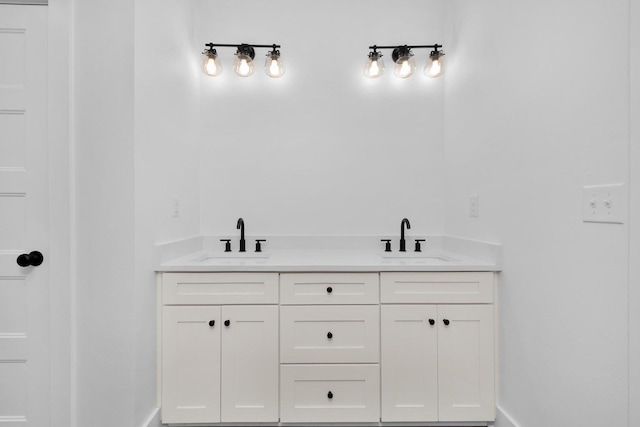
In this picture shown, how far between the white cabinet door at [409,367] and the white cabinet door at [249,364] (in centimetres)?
55

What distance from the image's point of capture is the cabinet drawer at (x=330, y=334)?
60.9 inches

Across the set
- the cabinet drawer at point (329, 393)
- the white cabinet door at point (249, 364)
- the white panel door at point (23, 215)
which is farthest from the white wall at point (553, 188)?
the white panel door at point (23, 215)

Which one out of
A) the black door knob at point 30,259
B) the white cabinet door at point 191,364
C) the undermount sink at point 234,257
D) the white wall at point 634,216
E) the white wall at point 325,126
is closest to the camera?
the white wall at point 634,216

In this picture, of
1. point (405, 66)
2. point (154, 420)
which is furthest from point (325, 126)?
point (154, 420)

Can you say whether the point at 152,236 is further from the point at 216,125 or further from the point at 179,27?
the point at 179,27

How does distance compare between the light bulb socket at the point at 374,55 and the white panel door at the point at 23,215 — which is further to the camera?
the light bulb socket at the point at 374,55

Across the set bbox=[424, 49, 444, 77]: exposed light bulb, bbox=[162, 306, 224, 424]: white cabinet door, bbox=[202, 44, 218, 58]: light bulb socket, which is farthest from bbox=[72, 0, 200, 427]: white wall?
bbox=[424, 49, 444, 77]: exposed light bulb

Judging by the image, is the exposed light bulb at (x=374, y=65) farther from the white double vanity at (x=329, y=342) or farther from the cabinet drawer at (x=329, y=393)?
the cabinet drawer at (x=329, y=393)

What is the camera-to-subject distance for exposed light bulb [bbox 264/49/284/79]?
2.00 m

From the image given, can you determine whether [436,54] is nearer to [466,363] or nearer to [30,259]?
[466,363]

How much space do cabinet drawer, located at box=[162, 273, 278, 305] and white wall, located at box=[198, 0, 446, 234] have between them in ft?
1.98

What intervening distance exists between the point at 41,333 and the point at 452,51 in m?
2.72

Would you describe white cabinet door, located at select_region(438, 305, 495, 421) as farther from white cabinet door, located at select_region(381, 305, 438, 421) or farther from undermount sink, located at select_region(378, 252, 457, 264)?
undermount sink, located at select_region(378, 252, 457, 264)

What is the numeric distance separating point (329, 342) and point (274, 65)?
5.54ft
